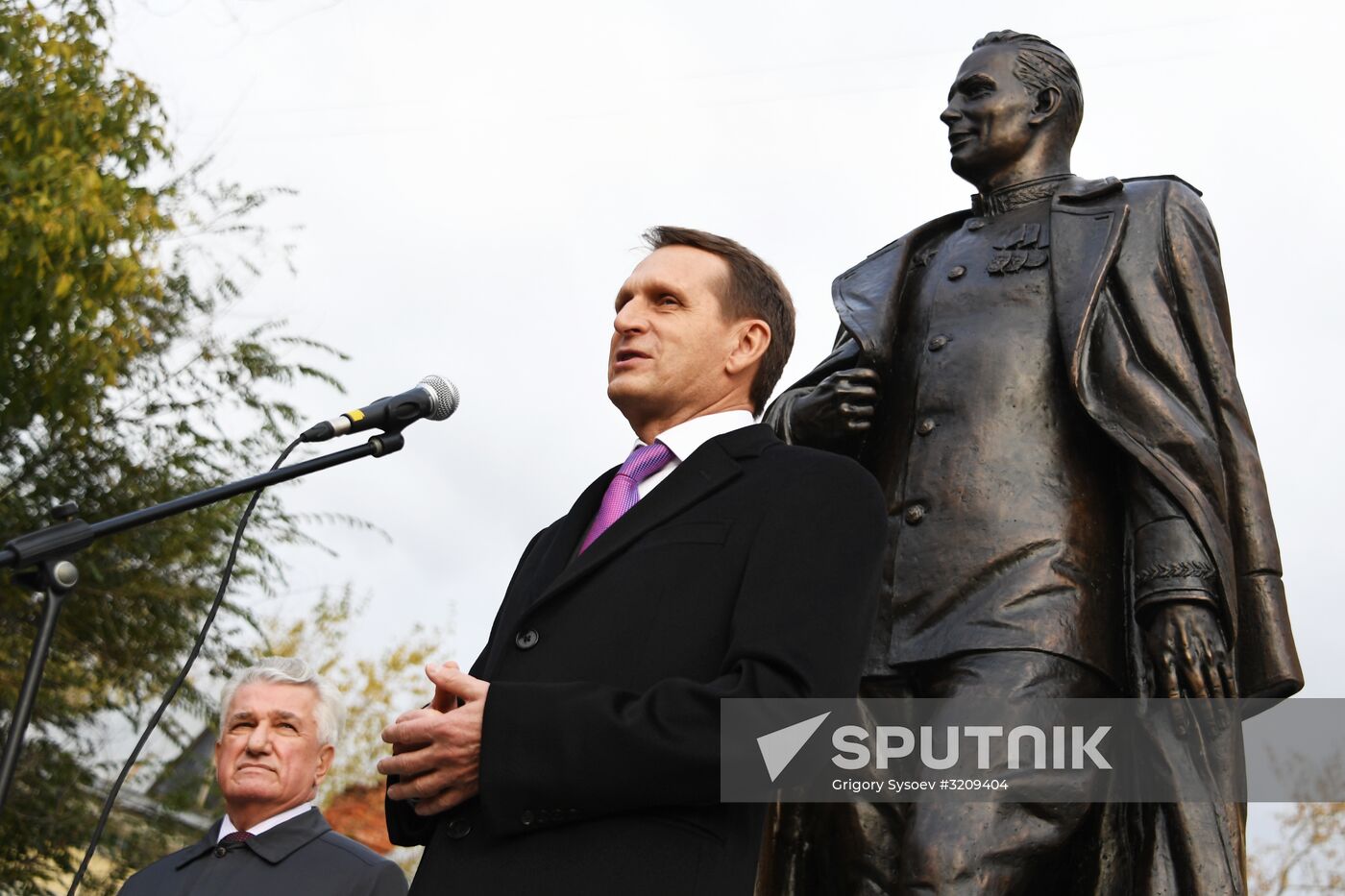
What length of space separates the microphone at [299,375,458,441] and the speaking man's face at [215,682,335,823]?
114 cm

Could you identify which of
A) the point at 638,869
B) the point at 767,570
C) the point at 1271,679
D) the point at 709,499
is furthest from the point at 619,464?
the point at 1271,679

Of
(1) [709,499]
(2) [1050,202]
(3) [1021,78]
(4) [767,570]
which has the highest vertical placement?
(3) [1021,78]

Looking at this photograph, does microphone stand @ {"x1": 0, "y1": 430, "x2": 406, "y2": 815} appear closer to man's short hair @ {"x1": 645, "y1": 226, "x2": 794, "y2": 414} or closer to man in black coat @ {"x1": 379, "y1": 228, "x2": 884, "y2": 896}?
man in black coat @ {"x1": 379, "y1": 228, "x2": 884, "y2": 896}

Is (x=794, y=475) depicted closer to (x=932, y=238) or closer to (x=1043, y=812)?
(x=1043, y=812)

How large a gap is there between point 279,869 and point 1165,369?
228 centimetres

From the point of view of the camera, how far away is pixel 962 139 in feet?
13.2

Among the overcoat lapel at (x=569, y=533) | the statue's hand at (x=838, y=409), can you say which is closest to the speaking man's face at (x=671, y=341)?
the overcoat lapel at (x=569, y=533)

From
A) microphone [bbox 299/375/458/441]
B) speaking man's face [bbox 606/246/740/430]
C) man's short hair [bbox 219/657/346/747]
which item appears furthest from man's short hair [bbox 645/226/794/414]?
man's short hair [bbox 219/657/346/747]

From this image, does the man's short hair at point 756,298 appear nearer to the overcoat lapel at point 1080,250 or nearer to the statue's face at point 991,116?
the overcoat lapel at point 1080,250

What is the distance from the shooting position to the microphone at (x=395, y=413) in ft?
10.2

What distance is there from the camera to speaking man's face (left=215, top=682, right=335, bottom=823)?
13.0ft

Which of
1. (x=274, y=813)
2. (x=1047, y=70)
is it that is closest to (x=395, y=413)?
(x=274, y=813)

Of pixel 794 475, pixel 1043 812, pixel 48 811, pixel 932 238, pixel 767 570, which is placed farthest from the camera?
pixel 48 811

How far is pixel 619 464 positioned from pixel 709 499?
1.01ft
